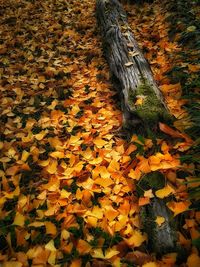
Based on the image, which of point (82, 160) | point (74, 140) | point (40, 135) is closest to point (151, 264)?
point (82, 160)

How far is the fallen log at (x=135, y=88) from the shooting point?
6.19 ft

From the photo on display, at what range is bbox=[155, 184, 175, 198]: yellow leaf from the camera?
6.60 feet

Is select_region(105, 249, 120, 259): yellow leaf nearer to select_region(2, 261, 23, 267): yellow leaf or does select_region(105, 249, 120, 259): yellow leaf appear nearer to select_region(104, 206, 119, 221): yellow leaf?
select_region(104, 206, 119, 221): yellow leaf

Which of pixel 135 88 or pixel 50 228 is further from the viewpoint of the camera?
pixel 135 88

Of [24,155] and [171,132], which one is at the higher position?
[171,132]

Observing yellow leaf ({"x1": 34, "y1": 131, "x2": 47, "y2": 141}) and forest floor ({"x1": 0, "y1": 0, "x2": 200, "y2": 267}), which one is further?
yellow leaf ({"x1": 34, "y1": 131, "x2": 47, "y2": 141})

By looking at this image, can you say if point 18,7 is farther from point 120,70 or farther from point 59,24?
point 120,70

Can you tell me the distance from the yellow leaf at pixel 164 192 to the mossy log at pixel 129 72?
0.64 meters

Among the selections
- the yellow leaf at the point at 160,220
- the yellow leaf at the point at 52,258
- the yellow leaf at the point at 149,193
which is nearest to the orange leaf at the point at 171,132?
the yellow leaf at the point at 149,193

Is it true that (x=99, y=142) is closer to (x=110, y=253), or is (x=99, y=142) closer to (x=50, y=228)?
(x=50, y=228)

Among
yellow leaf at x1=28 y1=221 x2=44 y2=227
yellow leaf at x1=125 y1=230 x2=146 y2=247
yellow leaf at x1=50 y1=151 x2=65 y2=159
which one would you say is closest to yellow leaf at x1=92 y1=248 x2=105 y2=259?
yellow leaf at x1=125 y1=230 x2=146 y2=247

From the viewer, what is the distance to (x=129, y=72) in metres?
3.21

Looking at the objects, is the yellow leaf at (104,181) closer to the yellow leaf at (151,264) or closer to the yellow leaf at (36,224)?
the yellow leaf at (36,224)

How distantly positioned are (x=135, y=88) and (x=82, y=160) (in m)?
0.92
